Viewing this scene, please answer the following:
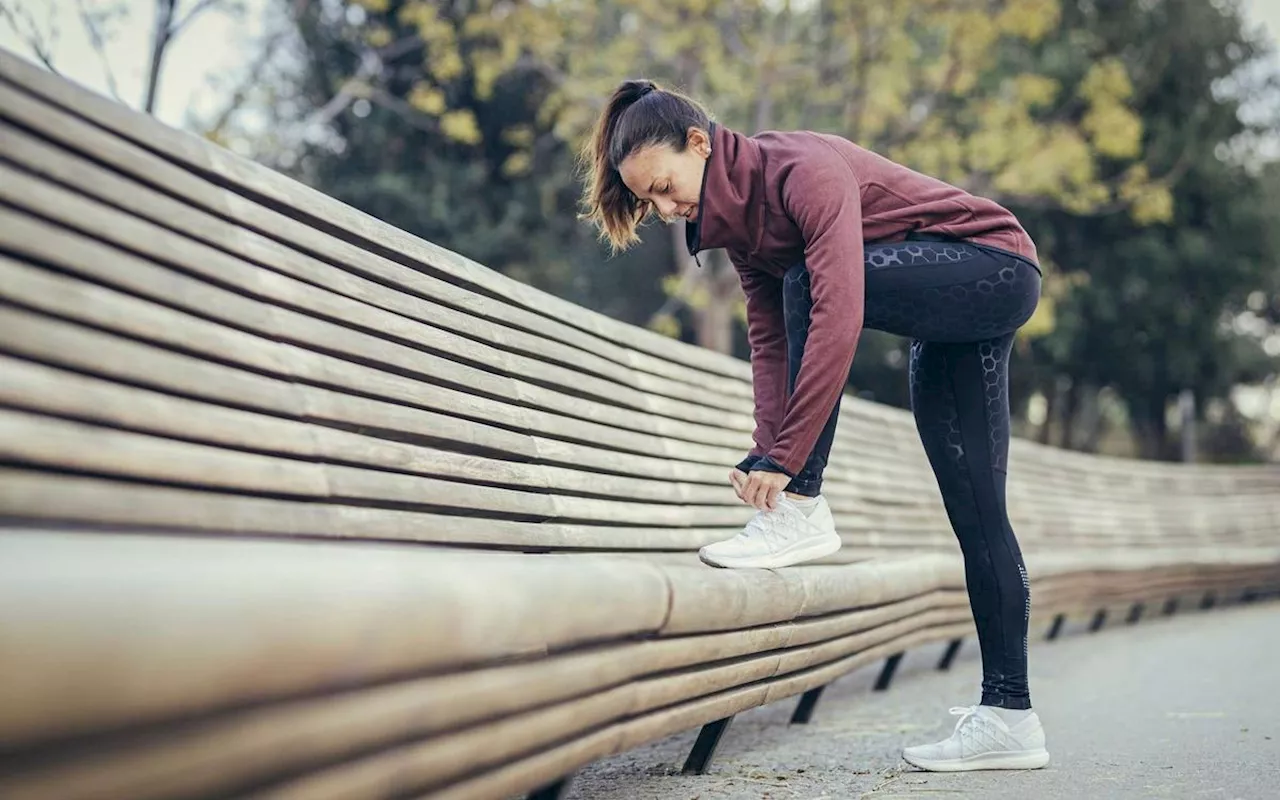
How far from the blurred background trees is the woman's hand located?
4.09 meters

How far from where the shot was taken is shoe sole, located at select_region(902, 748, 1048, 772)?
10.1ft

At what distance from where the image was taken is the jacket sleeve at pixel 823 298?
2.81m

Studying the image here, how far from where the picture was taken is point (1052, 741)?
363 centimetres

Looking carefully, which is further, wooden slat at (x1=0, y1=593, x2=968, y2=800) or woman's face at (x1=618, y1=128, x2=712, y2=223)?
woman's face at (x1=618, y1=128, x2=712, y2=223)

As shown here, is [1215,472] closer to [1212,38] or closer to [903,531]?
[903,531]

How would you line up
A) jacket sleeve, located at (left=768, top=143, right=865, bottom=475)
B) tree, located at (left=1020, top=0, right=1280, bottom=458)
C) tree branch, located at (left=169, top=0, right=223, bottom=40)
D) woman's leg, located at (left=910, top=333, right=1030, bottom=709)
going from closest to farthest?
1. jacket sleeve, located at (left=768, top=143, right=865, bottom=475)
2. woman's leg, located at (left=910, top=333, right=1030, bottom=709)
3. tree branch, located at (left=169, top=0, right=223, bottom=40)
4. tree, located at (left=1020, top=0, right=1280, bottom=458)

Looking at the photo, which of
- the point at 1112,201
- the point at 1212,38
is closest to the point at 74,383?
the point at 1112,201

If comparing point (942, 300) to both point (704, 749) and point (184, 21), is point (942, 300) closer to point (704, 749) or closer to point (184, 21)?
point (704, 749)

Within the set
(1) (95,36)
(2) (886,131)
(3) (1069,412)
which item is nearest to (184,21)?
(1) (95,36)

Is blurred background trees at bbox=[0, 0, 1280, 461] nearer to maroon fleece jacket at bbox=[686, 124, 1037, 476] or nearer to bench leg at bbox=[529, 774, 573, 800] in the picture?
maroon fleece jacket at bbox=[686, 124, 1037, 476]

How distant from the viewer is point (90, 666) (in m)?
0.99

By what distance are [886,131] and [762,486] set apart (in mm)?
15526

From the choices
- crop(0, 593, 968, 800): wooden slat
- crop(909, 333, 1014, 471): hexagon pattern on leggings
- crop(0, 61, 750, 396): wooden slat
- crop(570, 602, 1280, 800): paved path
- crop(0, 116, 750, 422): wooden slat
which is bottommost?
crop(570, 602, 1280, 800): paved path

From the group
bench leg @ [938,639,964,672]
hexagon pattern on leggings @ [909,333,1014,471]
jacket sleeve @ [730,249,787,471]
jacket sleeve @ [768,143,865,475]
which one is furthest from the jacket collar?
bench leg @ [938,639,964,672]
